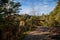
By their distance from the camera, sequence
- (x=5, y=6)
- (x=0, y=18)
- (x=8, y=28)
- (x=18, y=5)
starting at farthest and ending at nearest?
(x=18, y=5), (x=5, y=6), (x=8, y=28), (x=0, y=18)

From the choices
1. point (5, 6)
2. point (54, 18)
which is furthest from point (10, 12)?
point (54, 18)

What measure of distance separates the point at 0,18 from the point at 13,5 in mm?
2954

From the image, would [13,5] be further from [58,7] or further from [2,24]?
[58,7]

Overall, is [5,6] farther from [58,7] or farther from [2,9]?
[58,7]

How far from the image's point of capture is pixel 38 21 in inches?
1734

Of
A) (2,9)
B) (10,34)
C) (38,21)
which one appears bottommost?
(38,21)

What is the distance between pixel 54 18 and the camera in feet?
119

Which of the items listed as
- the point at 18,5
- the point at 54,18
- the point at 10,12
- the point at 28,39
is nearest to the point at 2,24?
the point at 10,12

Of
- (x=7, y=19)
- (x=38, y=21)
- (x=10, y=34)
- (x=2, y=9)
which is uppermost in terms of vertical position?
(x=2, y=9)

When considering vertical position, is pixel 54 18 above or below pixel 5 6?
below

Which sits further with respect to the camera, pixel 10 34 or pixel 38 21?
pixel 38 21

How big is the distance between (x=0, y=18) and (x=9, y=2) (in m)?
2.71

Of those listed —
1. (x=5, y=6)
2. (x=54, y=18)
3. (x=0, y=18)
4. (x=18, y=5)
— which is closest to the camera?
(x=0, y=18)

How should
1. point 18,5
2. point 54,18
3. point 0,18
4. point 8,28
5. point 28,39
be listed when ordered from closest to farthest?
point 0,18
point 8,28
point 18,5
point 28,39
point 54,18
